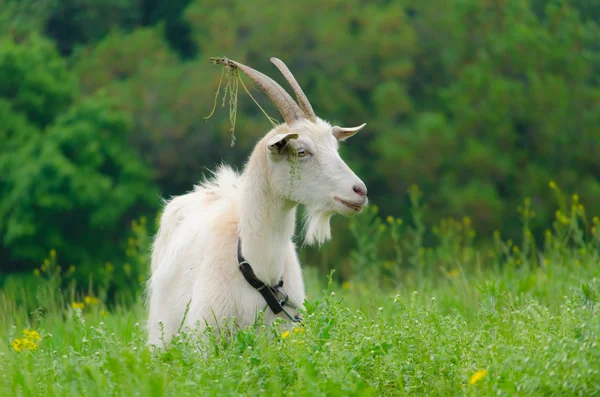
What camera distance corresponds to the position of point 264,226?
5.82 m

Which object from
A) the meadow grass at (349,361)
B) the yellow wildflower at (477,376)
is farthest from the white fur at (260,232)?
the yellow wildflower at (477,376)

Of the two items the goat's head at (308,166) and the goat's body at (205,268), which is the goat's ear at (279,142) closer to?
the goat's head at (308,166)

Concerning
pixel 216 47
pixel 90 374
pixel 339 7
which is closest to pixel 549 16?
pixel 339 7

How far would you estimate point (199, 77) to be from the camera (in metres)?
37.0

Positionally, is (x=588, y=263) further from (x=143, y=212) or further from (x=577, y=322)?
(x=143, y=212)

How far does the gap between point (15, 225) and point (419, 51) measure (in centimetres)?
1687

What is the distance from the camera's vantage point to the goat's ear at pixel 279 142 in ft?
18.5

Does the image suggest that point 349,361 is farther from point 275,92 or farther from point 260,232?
point 275,92

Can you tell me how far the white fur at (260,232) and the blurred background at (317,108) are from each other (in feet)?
75.9

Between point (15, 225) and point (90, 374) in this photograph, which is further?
point (15, 225)

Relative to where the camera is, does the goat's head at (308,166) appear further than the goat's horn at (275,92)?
No

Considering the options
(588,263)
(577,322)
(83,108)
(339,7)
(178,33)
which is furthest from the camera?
(178,33)

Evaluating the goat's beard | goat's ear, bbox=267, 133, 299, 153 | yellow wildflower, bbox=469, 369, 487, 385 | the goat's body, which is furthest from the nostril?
yellow wildflower, bbox=469, 369, 487, 385

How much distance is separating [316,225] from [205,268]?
29.6 inches
